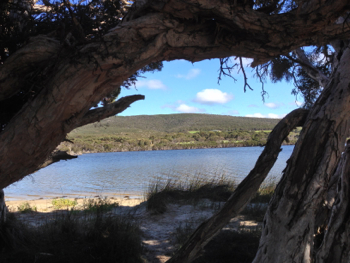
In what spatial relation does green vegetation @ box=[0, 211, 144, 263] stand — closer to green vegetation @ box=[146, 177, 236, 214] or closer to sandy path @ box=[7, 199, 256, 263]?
sandy path @ box=[7, 199, 256, 263]

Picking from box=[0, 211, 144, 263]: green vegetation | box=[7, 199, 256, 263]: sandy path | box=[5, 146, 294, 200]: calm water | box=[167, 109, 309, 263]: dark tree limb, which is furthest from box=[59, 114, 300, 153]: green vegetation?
box=[167, 109, 309, 263]: dark tree limb

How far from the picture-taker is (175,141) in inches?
2520

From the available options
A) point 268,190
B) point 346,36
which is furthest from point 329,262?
point 268,190

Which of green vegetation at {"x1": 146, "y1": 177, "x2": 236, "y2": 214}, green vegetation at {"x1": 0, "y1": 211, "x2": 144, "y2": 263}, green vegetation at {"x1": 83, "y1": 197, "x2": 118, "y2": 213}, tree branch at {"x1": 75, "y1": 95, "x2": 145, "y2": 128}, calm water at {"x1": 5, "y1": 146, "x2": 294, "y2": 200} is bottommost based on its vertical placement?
calm water at {"x1": 5, "y1": 146, "x2": 294, "y2": 200}

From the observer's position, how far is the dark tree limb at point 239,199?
2.34m

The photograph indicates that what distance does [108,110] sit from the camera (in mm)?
3334

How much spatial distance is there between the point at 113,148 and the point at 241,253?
56663mm

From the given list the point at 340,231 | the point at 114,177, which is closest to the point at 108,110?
the point at 340,231

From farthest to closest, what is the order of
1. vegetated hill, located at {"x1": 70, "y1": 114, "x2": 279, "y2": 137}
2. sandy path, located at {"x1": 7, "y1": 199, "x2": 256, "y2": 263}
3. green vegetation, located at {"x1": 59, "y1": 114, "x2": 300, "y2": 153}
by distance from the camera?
vegetated hill, located at {"x1": 70, "y1": 114, "x2": 279, "y2": 137} → green vegetation, located at {"x1": 59, "y1": 114, "x2": 300, "y2": 153} → sandy path, located at {"x1": 7, "y1": 199, "x2": 256, "y2": 263}

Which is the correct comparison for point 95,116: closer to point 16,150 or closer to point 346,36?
point 16,150

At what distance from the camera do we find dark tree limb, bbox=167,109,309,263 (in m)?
2.34

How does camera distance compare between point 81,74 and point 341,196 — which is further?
point 341,196

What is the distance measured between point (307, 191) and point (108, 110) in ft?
7.35

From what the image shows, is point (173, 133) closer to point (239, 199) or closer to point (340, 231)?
point (239, 199)
